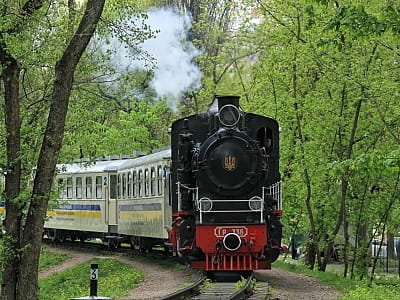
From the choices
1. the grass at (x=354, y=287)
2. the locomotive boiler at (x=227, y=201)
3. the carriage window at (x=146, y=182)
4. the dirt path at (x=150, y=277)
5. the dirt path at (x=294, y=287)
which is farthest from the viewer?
the carriage window at (x=146, y=182)

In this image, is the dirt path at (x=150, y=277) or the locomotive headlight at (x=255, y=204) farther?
the dirt path at (x=150, y=277)

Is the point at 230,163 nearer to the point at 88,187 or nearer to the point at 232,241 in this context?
the point at 232,241

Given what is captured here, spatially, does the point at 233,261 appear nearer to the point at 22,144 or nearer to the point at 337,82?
the point at 22,144

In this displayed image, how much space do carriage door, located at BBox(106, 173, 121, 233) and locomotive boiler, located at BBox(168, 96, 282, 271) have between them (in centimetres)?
988

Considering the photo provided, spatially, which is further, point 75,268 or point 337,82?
point 75,268

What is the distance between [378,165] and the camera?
27.8 ft

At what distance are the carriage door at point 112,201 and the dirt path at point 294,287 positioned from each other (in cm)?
722

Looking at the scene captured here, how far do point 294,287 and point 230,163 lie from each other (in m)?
3.01

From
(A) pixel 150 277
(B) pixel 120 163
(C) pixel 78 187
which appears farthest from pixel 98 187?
(A) pixel 150 277

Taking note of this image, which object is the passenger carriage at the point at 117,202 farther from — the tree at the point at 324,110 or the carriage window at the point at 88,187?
the tree at the point at 324,110

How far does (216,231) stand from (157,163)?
5496 mm

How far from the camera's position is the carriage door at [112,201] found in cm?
2511

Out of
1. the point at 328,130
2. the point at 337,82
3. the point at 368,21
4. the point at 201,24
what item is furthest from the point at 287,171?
the point at 368,21

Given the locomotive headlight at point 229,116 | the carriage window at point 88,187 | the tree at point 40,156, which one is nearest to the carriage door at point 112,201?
the carriage window at point 88,187
